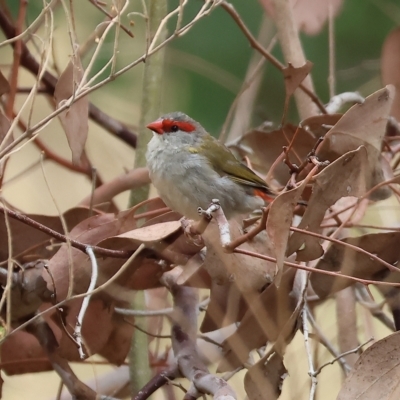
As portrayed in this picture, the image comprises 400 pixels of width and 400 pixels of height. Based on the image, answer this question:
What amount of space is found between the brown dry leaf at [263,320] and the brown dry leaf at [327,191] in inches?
5.8

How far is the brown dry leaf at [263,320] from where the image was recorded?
124 cm

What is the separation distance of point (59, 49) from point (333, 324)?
1622mm

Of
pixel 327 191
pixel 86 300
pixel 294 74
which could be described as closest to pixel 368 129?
pixel 294 74

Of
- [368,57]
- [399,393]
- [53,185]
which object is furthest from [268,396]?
[368,57]

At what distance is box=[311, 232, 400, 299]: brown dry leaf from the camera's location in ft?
4.01

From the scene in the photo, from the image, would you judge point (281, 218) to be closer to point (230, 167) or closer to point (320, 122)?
point (320, 122)

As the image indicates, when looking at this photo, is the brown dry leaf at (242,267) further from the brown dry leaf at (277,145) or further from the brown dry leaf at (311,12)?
the brown dry leaf at (311,12)

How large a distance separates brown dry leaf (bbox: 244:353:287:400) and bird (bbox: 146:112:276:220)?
0.43 meters

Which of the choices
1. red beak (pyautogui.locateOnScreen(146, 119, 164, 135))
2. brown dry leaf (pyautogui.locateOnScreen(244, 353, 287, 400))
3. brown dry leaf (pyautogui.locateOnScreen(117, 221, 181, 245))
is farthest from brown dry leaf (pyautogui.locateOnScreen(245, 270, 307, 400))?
red beak (pyautogui.locateOnScreen(146, 119, 164, 135))

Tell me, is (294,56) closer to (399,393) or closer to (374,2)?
(374,2)

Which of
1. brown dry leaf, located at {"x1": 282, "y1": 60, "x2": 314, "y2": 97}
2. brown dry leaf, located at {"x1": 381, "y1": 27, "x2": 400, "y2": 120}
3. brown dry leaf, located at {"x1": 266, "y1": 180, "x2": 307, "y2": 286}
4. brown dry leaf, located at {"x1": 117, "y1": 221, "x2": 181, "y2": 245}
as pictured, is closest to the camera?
brown dry leaf, located at {"x1": 266, "y1": 180, "x2": 307, "y2": 286}

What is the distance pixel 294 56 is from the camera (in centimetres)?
186

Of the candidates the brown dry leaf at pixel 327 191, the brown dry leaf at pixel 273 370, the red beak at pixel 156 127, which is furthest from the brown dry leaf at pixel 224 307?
the red beak at pixel 156 127

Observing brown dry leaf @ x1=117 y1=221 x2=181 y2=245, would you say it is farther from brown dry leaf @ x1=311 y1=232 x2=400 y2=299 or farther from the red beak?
the red beak
